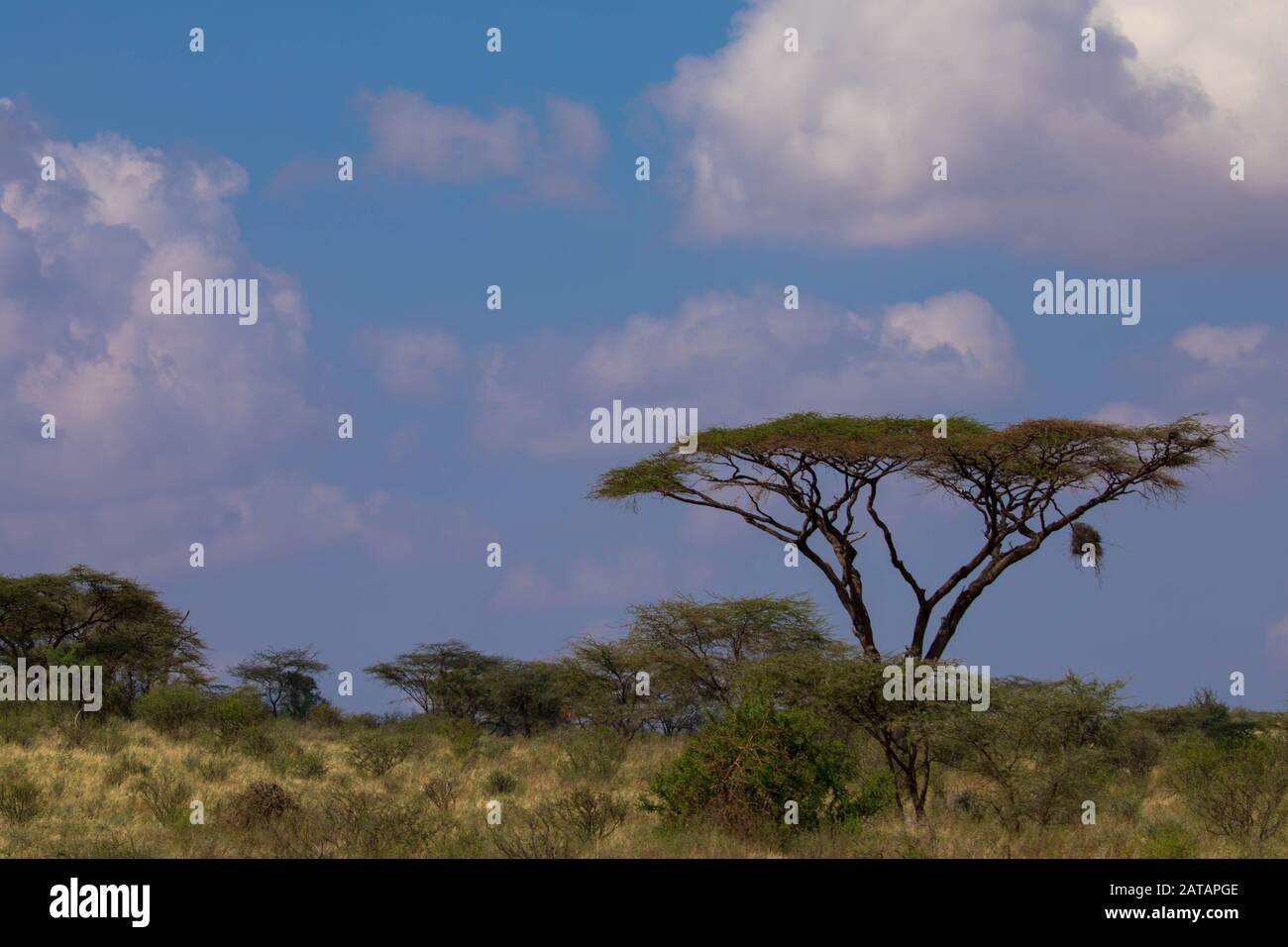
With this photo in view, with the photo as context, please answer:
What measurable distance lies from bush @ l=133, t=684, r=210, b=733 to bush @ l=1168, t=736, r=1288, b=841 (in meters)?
22.2

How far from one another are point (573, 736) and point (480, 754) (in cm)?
332

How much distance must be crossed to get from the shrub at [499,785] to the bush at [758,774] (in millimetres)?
7089

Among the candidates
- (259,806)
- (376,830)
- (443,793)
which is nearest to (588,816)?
(376,830)

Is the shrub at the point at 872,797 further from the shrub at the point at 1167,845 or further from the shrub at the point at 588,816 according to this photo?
the shrub at the point at 1167,845

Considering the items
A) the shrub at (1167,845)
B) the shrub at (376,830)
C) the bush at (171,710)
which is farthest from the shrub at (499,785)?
the shrub at (1167,845)

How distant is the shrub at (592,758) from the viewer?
2606cm

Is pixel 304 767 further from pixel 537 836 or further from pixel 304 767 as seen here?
pixel 537 836

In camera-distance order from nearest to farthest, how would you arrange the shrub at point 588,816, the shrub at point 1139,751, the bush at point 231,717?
the shrub at point 588,816, the shrub at point 1139,751, the bush at point 231,717

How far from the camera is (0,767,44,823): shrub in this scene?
1831 centimetres

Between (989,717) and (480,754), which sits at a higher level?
(989,717)

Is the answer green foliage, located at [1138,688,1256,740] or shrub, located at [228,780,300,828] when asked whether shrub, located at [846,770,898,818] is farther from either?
green foliage, located at [1138,688,1256,740]
